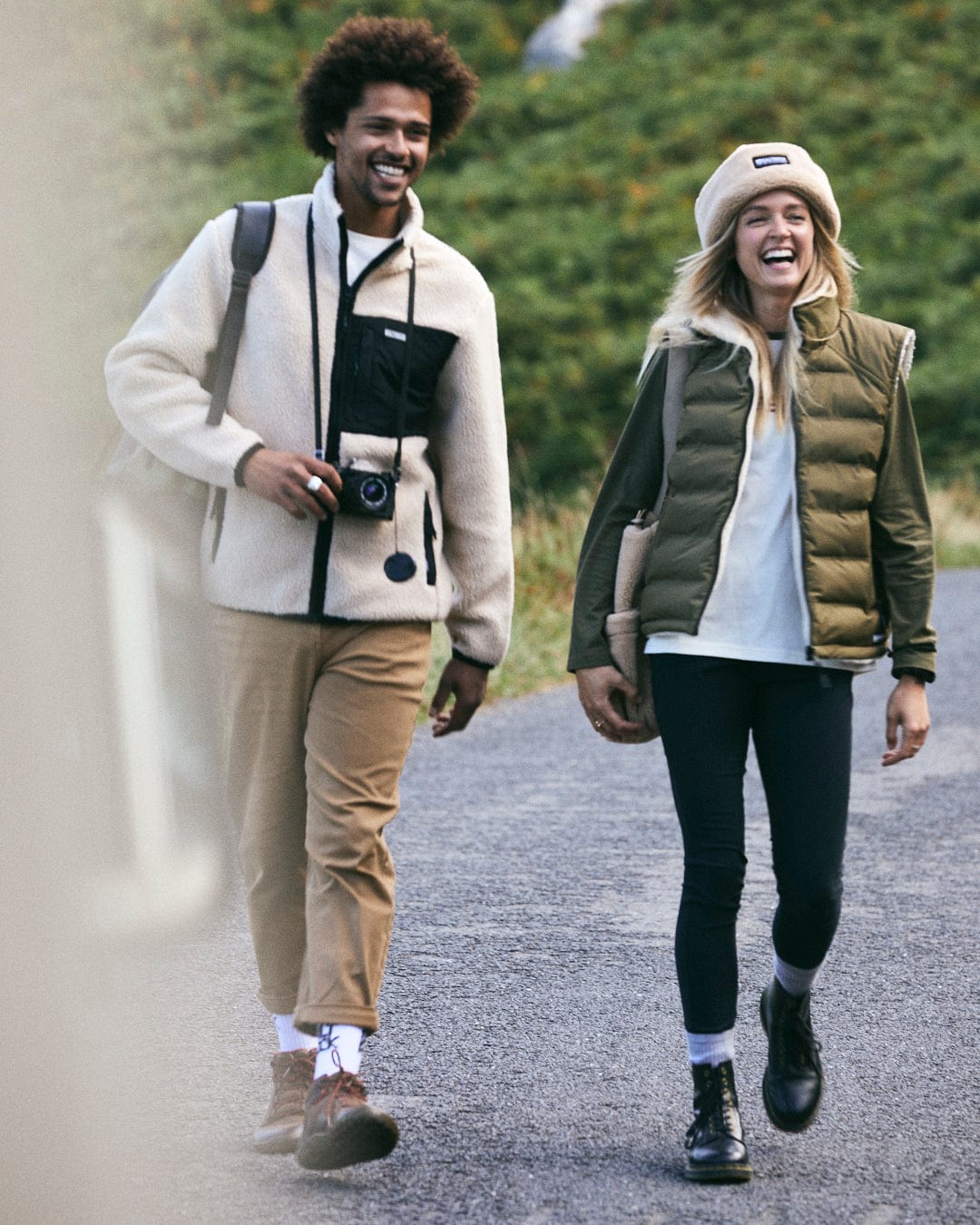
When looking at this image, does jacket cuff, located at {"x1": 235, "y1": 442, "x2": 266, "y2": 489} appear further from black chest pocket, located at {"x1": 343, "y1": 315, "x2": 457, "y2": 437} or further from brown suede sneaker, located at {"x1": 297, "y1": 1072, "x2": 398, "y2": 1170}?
brown suede sneaker, located at {"x1": 297, "y1": 1072, "x2": 398, "y2": 1170}

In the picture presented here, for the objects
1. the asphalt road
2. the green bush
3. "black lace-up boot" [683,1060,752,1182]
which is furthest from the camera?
the green bush

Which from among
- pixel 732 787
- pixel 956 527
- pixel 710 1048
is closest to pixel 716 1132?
pixel 710 1048

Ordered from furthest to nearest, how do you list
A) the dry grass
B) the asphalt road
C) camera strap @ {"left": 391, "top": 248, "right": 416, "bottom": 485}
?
1. the dry grass
2. camera strap @ {"left": 391, "top": 248, "right": 416, "bottom": 485}
3. the asphalt road

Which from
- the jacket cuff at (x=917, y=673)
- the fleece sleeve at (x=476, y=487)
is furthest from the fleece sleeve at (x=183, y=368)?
the jacket cuff at (x=917, y=673)

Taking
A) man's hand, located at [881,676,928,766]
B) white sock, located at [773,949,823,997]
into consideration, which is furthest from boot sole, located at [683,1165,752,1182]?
man's hand, located at [881,676,928,766]

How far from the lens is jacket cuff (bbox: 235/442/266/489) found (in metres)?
3.05

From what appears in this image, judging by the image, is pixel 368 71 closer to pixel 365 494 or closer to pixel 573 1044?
pixel 365 494

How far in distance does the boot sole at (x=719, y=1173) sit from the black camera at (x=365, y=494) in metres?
1.24

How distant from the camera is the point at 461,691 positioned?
342cm

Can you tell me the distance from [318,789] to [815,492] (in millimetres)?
1020

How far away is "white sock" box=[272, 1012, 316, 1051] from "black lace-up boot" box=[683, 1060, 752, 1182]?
70 centimetres

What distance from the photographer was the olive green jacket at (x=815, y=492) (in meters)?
3.20

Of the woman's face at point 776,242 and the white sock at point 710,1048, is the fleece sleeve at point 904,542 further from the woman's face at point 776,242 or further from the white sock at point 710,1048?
the white sock at point 710,1048

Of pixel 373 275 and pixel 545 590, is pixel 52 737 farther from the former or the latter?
pixel 545 590
